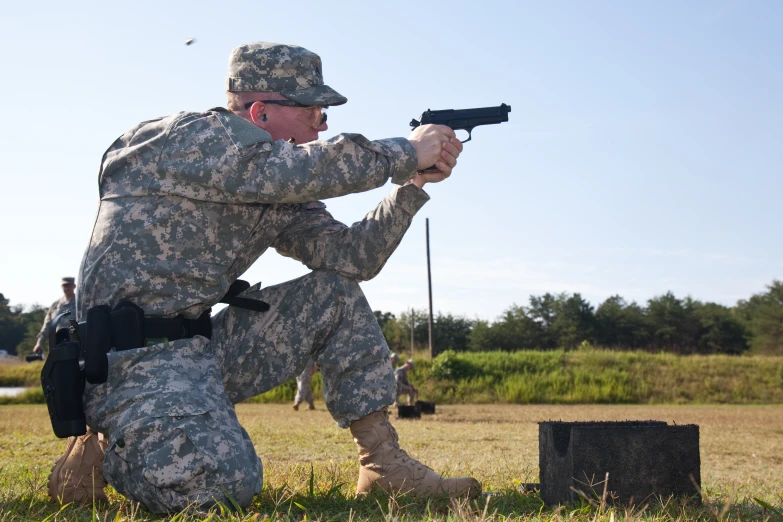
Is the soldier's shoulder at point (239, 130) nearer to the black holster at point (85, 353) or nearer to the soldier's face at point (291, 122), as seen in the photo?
the soldier's face at point (291, 122)

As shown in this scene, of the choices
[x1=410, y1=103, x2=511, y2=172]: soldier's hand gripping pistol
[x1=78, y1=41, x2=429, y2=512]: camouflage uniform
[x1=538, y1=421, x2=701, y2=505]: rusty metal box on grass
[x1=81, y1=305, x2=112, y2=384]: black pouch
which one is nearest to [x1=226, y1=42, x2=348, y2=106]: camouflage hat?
[x1=78, y1=41, x2=429, y2=512]: camouflage uniform

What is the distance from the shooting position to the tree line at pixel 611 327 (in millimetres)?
56031

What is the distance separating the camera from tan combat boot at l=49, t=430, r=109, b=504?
3.31 m

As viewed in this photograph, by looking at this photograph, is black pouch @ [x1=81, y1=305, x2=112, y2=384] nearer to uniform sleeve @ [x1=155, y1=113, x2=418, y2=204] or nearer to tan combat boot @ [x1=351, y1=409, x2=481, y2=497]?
uniform sleeve @ [x1=155, y1=113, x2=418, y2=204]

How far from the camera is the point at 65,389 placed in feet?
10.5

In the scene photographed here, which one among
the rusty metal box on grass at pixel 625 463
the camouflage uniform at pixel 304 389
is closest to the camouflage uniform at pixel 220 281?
the rusty metal box on grass at pixel 625 463

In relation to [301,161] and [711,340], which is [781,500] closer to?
[301,161]

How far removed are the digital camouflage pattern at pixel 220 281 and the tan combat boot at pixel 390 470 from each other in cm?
8

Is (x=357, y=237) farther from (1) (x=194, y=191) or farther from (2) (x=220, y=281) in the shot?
(1) (x=194, y=191)

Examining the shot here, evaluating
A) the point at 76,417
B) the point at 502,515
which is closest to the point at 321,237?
the point at 76,417

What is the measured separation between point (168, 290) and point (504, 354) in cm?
2466

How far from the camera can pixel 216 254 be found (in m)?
3.48

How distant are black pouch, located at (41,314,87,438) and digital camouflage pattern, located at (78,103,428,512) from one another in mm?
63

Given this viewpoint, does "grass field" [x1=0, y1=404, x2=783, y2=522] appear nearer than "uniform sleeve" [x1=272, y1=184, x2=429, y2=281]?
Yes
